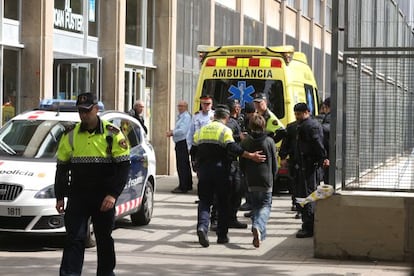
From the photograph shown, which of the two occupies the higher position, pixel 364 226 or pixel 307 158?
pixel 307 158

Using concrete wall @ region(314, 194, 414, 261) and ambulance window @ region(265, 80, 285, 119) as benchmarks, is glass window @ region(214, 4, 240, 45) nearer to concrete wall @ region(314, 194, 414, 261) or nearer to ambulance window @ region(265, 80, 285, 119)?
ambulance window @ region(265, 80, 285, 119)

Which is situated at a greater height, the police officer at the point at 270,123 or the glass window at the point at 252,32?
the glass window at the point at 252,32

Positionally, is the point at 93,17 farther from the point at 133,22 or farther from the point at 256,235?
the point at 256,235

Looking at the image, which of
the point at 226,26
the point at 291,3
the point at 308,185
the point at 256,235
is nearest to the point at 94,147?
the point at 256,235

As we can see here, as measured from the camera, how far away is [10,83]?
1478cm

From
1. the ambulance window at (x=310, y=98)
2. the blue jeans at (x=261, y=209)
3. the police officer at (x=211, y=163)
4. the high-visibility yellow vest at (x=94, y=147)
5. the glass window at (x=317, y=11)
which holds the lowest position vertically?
the blue jeans at (x=261, y=209)

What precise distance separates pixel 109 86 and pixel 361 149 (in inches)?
374

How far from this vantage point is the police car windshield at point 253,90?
14.8m

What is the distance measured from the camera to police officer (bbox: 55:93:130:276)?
20.8 feet

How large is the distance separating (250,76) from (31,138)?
237 inches

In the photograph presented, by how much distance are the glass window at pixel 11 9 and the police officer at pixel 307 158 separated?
22.9ft

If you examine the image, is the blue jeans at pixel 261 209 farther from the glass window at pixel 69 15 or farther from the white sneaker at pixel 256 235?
the glass window at pixel 69 15

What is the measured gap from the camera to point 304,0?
3672cm

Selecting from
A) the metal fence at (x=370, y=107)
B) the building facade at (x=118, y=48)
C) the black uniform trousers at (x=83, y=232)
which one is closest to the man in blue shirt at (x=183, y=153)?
the building facade at (x=118, y=48)
